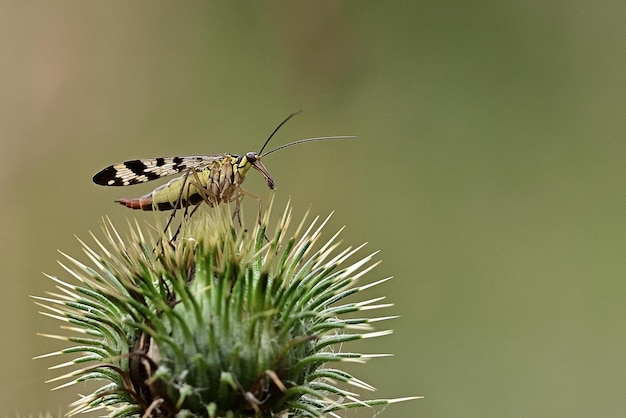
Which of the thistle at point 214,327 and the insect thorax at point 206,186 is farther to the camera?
the insect thorax at point 206,186

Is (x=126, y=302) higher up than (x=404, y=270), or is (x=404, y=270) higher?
(x=404, y=270)

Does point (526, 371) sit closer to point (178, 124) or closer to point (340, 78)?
point (340, 78)

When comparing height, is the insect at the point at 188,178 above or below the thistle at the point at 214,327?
above

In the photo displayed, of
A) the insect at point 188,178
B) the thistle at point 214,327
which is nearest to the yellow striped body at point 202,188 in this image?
the insect at point 188,178

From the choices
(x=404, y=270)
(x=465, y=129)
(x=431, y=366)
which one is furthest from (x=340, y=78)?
(x=431, y=366)

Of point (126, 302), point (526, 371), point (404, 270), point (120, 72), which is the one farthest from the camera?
point (120, 72)

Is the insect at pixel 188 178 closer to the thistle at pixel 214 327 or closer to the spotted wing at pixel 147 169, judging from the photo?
the spotted wing at pixel 147 169

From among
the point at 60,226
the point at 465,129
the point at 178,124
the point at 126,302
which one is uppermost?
the point at 178,124

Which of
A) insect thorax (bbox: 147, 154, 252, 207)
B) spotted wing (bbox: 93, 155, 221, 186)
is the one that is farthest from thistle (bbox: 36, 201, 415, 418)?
spotted wing (bbox: 93, 155, 221, 186)
